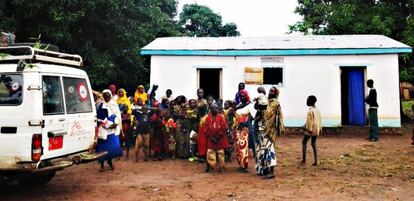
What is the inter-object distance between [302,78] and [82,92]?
330 inches

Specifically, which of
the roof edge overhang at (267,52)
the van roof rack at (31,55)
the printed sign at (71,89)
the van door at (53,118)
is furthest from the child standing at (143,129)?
the roof edge overhang at (267,52)

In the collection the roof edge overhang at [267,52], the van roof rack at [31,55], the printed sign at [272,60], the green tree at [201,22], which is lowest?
the van roof rack at [31,55]

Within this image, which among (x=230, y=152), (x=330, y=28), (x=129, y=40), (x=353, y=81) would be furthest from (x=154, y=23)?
(x=230, y=152)

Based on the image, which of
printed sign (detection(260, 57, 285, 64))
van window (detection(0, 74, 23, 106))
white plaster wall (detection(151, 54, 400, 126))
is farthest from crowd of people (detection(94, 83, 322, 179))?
printed sign (detection(260, 57, 285, 64))

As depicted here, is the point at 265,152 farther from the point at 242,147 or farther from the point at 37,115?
the point at 37,115

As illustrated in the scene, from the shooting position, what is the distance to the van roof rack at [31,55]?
16.9ft

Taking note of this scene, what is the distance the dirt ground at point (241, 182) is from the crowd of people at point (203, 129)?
12.2 inches

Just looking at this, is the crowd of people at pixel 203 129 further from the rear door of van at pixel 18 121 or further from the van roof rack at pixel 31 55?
the rear door of van at pixel 18 121

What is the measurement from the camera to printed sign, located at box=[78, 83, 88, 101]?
6.01 metres

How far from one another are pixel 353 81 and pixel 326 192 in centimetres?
777

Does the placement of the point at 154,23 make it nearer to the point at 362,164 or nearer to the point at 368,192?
the point at 362,164

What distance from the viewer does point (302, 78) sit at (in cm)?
1270

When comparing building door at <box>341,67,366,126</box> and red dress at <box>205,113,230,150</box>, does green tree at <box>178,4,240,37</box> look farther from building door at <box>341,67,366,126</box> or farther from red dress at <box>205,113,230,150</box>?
red dress at <box>205,113,230,150</box>

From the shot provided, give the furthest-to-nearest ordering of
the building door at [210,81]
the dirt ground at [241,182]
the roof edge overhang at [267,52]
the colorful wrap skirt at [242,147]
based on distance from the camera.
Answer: the building door at [210,81]
the roof edge overhang at [267,52]
the colorful wrap skirt at [242,147]
the dirt ground at [241,182]
